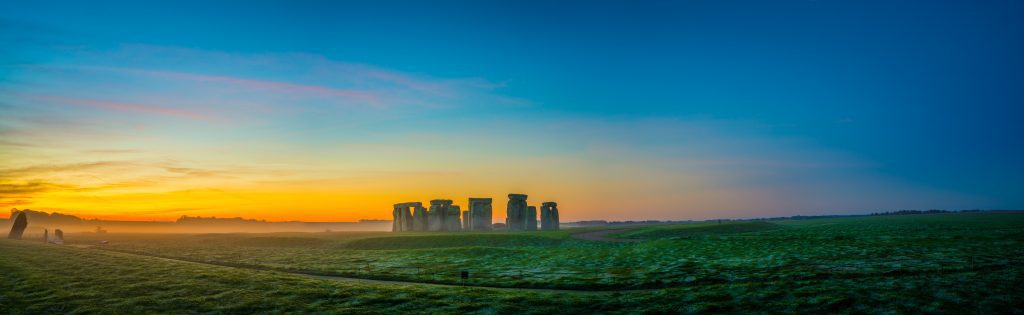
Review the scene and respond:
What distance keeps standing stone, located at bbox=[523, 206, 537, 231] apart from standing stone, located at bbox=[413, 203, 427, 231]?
A: 1587 centimetres

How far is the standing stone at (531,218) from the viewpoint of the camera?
88.7m

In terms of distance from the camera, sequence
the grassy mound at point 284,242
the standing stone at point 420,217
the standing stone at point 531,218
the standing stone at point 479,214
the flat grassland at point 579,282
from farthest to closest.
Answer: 1. the standing stone at point 531,218
2. the standing stone at point 479,214
3. the standing stone at point 420,217
4. the grassy mound at point 284,242
5. the flat grassland at point 579,282

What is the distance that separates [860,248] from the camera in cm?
3647

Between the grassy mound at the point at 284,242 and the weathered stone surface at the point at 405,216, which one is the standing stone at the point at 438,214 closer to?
the weathered stone surface at the point at 405,216

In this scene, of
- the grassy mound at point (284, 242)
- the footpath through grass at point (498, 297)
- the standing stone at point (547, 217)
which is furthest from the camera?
the standing stone at point (547, 217)

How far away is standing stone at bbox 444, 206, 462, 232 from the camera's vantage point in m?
84.3

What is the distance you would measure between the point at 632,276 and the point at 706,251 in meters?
15.2

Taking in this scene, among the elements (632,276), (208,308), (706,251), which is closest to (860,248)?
(706,251)

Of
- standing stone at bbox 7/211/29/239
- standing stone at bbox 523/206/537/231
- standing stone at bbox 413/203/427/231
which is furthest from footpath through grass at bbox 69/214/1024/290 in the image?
standing stone at bbox 7/211/29/239

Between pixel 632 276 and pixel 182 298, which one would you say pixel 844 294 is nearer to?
pixel 632 276

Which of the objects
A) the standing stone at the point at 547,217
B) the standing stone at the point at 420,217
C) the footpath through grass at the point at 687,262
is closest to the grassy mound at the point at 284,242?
the standing stone at the point at 420,217

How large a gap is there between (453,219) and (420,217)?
5862 mm

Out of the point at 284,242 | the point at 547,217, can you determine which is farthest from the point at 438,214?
the point at 284,242

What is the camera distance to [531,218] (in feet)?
293
